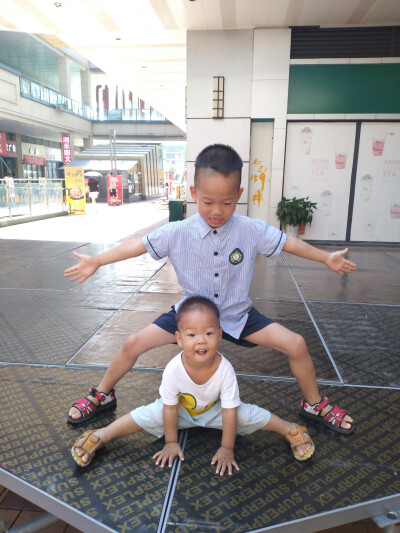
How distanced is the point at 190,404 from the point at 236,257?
30.0 inches

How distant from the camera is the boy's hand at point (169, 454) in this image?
6.32ft

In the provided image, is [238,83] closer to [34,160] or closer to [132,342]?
[132,342]

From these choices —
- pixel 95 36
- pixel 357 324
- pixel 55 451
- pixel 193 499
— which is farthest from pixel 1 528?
pixel 95 36

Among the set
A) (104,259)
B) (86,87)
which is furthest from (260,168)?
(86,87)

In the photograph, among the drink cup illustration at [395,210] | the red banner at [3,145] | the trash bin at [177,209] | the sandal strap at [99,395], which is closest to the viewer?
the sandal strap at [99,395]

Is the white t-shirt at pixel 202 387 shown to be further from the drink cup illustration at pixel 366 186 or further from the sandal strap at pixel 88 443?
the drink cup illustration at pixel 366 186

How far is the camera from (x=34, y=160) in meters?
27.1

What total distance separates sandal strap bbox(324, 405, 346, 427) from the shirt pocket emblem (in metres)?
0.96

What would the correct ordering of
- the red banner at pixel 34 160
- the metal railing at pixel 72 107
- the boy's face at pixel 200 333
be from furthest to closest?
the red banner at pixel 34 160 < the metal railing at pixel 72 107 < the boy's face at pixel 200 333

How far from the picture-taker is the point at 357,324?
3.91 meters

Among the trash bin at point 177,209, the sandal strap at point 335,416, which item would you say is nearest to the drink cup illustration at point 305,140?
the trash bin at point 177,209

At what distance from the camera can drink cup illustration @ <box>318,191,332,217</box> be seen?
29.6 ft

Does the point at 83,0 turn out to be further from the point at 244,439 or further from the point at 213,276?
the point at 244,439

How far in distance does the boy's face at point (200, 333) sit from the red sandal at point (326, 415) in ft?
2.64
